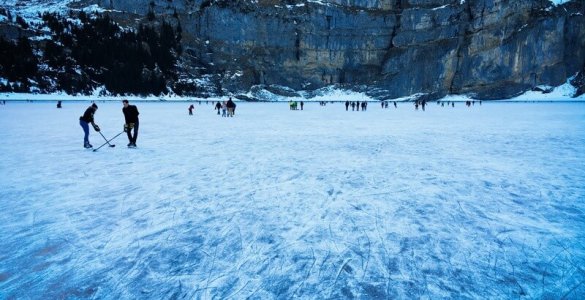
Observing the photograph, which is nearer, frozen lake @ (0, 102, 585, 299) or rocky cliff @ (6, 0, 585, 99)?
frozen lake @ (0, 102, 585, 299)

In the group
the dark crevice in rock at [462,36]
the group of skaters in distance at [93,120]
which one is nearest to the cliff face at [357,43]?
the dark crevice in rock at [462,36]

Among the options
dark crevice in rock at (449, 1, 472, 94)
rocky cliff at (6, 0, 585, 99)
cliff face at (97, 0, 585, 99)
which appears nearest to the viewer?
cliff face at (97, 0, 585, 99)

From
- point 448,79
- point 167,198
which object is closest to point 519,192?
point 167,198

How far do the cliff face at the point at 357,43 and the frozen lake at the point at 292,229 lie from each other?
99.3 meters

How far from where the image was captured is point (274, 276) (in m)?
2.65

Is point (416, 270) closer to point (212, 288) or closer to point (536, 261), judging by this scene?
point (536, 261)

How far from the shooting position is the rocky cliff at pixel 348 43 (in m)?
95.6

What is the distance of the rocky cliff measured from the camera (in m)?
95.6

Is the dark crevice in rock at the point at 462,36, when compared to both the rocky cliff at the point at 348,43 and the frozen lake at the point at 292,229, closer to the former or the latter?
the rocky cliff at the point at 348,43

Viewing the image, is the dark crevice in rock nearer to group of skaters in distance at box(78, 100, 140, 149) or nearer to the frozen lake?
the frozen lake

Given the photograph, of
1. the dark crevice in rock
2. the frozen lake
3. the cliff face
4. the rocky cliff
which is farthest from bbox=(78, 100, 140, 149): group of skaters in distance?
the dark crevice in rock

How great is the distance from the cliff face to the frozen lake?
99265mm

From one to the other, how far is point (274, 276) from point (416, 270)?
1.21 meters

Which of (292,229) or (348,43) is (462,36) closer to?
(348,43)
